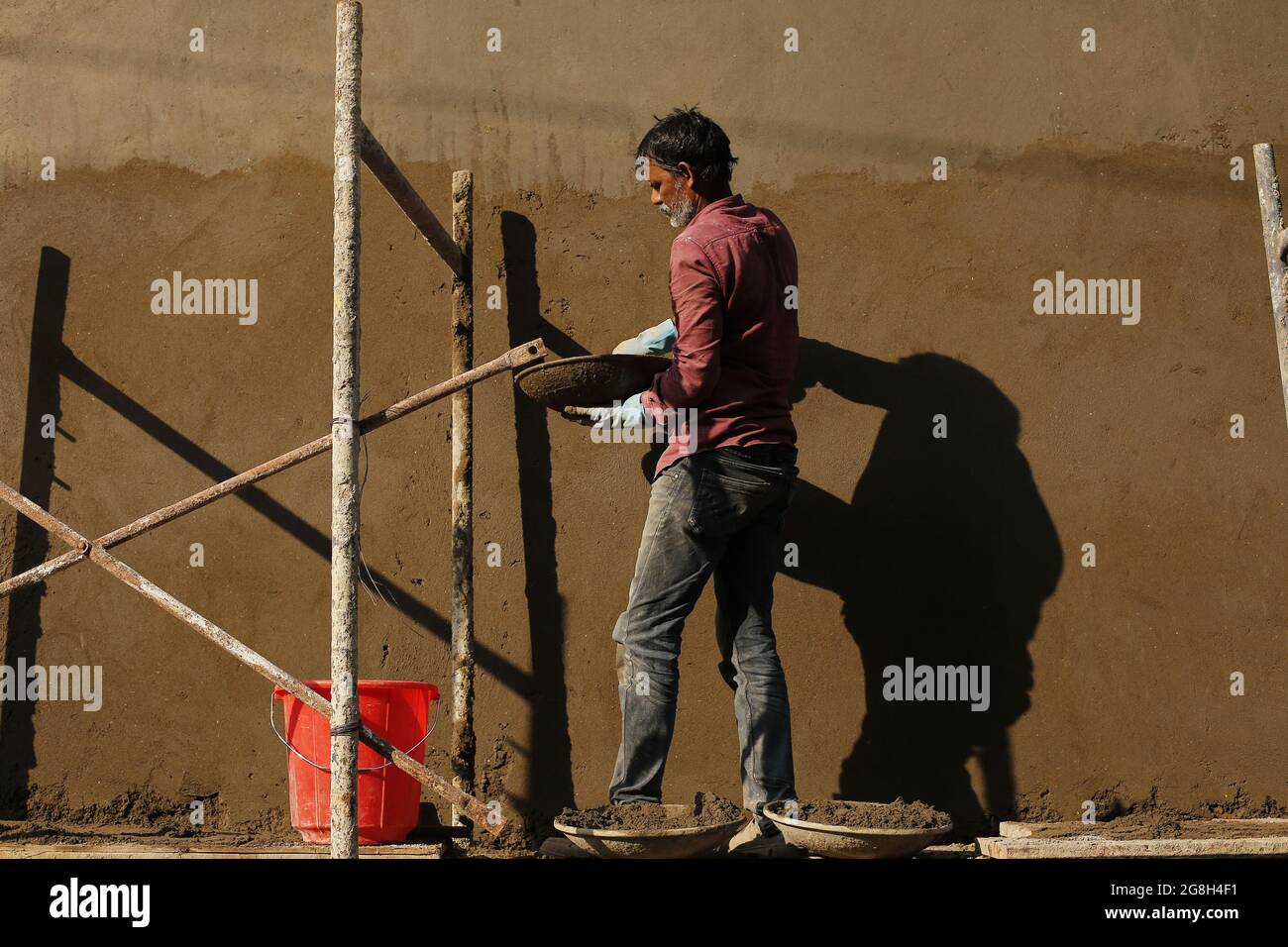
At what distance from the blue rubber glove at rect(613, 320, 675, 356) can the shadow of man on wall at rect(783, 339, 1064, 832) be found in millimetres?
506

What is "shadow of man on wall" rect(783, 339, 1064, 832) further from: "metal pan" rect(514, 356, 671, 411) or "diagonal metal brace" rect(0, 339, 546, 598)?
"diagonal metal brace" rect(0, 339, 546, 598)

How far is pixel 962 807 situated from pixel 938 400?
134cm

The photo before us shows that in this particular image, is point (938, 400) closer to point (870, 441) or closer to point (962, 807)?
point (870, 441)

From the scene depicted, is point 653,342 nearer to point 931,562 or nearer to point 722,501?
point 722,501

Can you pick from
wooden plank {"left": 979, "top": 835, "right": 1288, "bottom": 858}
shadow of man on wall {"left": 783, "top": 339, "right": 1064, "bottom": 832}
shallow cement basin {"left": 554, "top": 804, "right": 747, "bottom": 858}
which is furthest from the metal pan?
wooden plank {"left": 979, "top": 835, "right": 1288, "bottom": 858}

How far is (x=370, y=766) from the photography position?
401 centimetres

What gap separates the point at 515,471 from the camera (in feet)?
15.3

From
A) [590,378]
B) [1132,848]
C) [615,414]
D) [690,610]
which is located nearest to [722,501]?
[690,610]

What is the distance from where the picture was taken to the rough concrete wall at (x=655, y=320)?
454 cm

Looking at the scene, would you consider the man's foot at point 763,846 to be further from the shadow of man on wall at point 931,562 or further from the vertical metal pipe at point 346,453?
the vertical metal pipe at point 346,453

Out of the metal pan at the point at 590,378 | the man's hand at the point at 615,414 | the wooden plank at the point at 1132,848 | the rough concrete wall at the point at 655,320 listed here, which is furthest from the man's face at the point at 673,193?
the wooden plank at the point at 1132,848

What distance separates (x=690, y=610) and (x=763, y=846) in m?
0.68

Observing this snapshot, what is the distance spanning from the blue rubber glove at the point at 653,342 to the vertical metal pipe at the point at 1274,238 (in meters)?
1.75

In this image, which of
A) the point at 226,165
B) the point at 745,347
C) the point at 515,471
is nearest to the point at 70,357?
the point at 226,165
